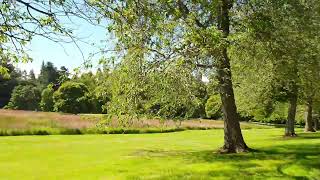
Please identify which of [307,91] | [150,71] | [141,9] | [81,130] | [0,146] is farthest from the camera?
[81,130]

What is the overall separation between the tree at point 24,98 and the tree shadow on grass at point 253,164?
337 ft

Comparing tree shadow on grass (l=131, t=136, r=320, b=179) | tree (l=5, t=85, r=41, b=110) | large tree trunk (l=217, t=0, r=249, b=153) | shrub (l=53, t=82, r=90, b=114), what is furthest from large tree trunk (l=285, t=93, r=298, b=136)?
tree (l=5, t=85, r=41, b=110)

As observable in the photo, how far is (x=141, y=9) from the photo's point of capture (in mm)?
12359

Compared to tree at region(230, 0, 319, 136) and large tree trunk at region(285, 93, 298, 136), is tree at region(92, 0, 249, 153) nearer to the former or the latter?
tree at region(230, 0, 319, 136)

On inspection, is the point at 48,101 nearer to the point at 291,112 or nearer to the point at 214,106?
the point at 214,106

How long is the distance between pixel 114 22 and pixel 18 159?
51.3 feet

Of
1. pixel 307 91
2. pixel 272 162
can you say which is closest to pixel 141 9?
pixel 272 162

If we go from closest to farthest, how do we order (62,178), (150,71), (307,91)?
(62,178), (150,71), (307,91)

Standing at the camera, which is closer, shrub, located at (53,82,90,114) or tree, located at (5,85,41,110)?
shrub, located at (53,82,90,114)

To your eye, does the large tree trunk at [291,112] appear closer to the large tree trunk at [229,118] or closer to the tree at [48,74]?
the large tree trunk at [229,118]

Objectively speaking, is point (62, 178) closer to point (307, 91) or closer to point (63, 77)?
point (63, 77)

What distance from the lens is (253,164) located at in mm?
22844

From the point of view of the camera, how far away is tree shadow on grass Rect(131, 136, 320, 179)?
2002 cm

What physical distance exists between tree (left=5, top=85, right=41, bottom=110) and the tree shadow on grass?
337 ft
